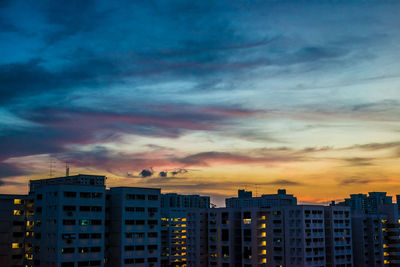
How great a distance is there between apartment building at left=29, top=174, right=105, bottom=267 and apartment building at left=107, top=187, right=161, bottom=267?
511cm

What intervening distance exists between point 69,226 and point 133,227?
18.2m

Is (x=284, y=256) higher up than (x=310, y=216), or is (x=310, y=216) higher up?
(x=310, y=216)

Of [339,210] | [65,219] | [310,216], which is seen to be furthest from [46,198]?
[339,210]

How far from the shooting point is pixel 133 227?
417 ft

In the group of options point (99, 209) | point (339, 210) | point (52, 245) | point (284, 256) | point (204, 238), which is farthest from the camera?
point (204, 238)

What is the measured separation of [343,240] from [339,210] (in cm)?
1103

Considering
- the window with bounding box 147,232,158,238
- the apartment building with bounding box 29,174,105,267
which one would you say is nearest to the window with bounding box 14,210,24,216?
the apartment building with bounding box 29,174,105,267

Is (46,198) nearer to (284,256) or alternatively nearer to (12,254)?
(12,254)

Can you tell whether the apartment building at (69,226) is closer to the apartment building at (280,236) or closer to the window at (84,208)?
the window at (84,208)

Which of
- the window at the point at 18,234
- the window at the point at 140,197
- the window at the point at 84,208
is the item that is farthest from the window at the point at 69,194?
the window at the point at 18,234

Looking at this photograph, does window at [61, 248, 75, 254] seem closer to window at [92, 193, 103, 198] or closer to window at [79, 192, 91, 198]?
window at [79, 192, 91, 198]

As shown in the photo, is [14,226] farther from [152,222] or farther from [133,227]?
[152,222]

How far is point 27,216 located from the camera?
148250mm

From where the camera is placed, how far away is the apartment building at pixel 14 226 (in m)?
147
